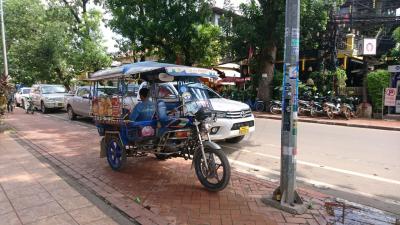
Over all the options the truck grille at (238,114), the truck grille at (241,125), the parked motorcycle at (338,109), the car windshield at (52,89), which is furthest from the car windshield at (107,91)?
the car windshield at (52,89)

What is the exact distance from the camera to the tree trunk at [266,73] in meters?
20.8

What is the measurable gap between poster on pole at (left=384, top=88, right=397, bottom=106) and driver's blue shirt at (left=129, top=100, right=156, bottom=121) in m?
13.5

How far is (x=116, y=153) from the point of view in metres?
6.78

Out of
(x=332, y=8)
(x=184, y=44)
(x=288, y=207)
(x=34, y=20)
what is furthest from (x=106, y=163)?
(x=34, y=20)

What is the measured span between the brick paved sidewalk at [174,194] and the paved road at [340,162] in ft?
2.52

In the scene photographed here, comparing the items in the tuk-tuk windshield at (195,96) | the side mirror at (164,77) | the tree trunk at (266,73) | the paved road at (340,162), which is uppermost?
the tree trunk at (266,73)

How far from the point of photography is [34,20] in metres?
31.6

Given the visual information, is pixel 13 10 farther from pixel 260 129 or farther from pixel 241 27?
pixel 260 129

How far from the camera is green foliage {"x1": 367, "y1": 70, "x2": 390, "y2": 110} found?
54.2 feet

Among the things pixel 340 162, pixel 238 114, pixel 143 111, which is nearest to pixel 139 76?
pixel 143 111

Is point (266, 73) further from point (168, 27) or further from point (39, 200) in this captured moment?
point (39, 200)

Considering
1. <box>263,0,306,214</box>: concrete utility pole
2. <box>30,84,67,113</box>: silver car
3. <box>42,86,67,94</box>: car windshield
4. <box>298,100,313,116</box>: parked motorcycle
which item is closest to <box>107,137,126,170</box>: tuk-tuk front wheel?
<box>263,0,306,214</box>: concrete utility pole

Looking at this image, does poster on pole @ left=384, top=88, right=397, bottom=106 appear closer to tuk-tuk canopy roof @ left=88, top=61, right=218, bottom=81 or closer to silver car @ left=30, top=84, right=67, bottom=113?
tuk-tuk canopy roof @ left=88, top=61, right=218, bottom=81

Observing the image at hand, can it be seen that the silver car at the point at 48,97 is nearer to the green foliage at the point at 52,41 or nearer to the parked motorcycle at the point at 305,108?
the green foliage at the point at 52,41
